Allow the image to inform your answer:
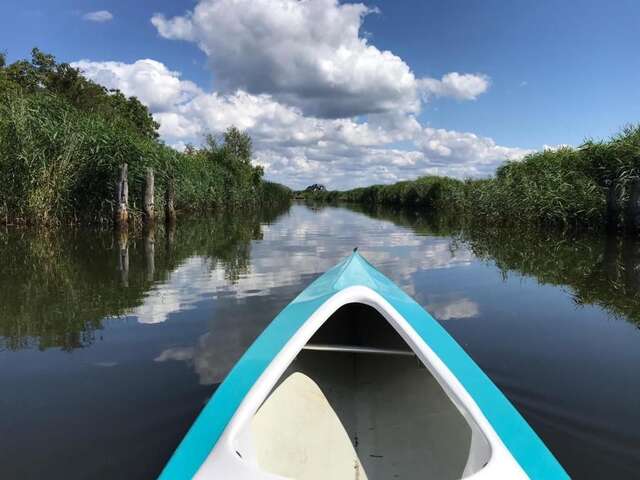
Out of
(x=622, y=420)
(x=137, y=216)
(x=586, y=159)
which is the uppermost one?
(x=586, y=159)

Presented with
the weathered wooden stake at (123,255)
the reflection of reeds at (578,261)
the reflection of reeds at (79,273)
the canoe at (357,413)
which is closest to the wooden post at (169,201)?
the weathered wooden stake at (123,255)

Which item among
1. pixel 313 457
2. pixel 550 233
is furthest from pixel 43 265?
pixel 550 233

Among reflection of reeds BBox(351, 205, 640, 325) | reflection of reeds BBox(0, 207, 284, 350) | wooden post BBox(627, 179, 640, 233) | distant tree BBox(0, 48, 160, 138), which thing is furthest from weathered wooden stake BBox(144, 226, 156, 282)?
distant tree BBox(0, 48, 160, 138)

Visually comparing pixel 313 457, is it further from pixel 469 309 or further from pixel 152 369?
pixel 469 309

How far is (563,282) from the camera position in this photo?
24.6 ft

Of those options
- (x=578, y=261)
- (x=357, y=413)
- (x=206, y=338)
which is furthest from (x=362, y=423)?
(x=578, y=261)

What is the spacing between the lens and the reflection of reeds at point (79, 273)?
4.89 m

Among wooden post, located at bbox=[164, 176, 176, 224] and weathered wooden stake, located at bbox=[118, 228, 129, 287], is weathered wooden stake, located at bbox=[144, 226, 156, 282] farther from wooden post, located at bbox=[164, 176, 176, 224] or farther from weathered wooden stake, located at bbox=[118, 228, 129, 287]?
wooden post, located at bbox=[164, 176, 176, 224]

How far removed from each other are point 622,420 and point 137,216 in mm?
14980

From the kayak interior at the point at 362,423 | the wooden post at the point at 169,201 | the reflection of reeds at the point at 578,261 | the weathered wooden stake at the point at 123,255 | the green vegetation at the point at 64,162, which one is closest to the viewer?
the kayak interior at the point at 362,423

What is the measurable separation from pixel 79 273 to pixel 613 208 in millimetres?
14000

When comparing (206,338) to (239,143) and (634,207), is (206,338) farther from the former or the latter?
(239,143)

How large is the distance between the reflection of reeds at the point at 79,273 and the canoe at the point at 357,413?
8.69ft

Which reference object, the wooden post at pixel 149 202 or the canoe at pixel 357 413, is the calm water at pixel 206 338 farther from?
the wooden post at pixel 149 202
